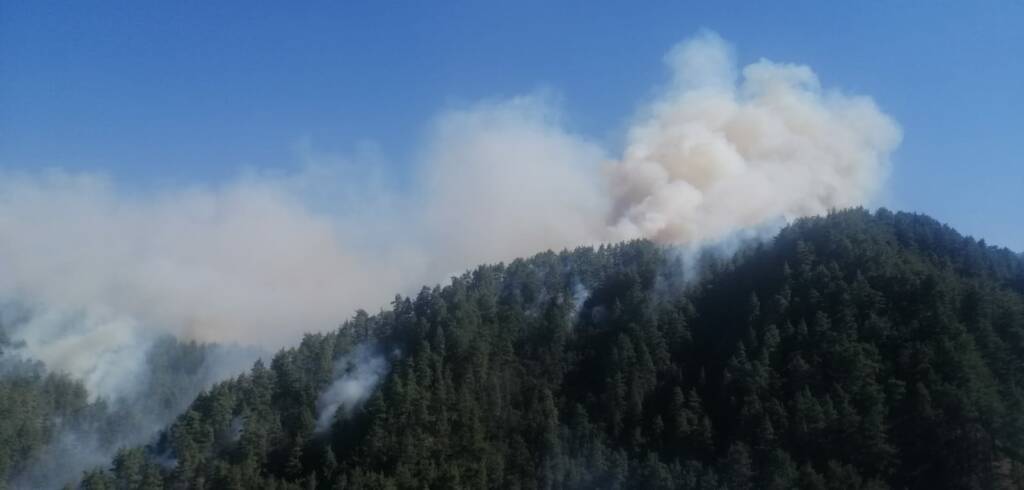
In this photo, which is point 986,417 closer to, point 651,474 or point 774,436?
point 774,436

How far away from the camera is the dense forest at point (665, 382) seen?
3386 inches

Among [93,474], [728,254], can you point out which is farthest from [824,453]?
[93,474]

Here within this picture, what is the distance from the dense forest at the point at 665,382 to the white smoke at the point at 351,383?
34 centimetres

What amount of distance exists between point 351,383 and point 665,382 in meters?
41.7

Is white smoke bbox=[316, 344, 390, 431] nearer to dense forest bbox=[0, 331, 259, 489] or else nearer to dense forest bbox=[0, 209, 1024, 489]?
dense forest bbox=[0, 209, 1024, 489]

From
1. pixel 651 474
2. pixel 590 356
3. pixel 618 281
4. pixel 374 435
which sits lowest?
pixel 651 474

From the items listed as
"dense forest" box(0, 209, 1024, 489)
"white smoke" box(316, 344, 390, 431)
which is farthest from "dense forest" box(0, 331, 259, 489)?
"white smoke" box(316, 344, 390, 431)

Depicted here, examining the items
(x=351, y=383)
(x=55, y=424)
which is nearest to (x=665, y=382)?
(x=351, y=383)

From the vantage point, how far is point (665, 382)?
109m

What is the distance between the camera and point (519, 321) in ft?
420

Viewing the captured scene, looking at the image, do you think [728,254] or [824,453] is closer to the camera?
[824,453]

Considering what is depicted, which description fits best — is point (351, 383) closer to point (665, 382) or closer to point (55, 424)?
point (665, 382)

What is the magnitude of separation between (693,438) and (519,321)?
124ft

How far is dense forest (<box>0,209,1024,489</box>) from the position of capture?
3386 inches
